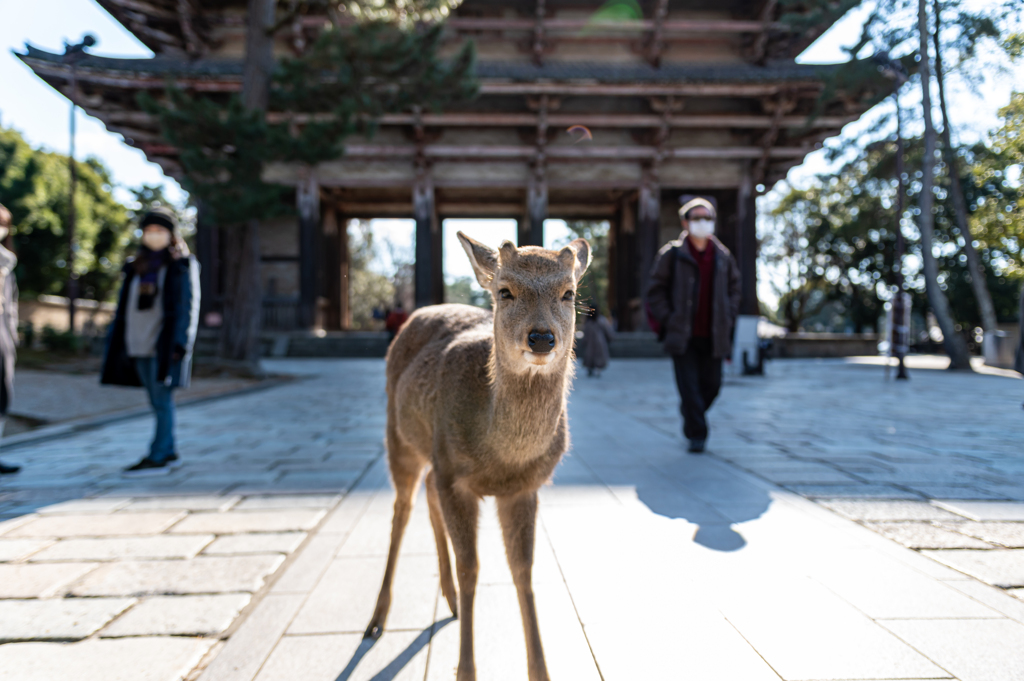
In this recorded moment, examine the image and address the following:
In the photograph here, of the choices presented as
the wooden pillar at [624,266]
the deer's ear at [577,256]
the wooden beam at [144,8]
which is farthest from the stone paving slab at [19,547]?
the wooden beam at [144,8]

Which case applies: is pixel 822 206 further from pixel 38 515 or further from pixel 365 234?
pixel 38 515

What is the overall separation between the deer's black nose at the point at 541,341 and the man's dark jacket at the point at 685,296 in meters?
3.48

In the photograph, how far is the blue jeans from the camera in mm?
4621

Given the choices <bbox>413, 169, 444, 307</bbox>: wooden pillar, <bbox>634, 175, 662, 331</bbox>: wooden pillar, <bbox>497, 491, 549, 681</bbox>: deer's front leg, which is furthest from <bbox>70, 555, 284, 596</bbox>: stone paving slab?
<bbox>634, 175, 662, 331</bbox>: wooden pillar

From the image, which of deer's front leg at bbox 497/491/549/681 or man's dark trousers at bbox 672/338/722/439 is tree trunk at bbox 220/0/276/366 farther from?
deer's front leg at bbox 497/491/549/681

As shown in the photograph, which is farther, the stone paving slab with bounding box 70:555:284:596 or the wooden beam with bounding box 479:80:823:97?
the wooden beam with bounding box 479:80:823:97

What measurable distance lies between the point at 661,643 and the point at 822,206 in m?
33.7

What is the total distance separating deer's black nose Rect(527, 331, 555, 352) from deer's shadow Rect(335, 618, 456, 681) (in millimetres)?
1233

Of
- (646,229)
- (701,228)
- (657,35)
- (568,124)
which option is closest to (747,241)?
(646,229)

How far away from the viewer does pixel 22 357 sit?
13.6 m

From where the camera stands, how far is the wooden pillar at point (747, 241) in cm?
1855

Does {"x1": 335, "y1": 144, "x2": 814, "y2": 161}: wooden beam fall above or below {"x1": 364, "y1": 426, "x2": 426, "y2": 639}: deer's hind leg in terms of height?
above

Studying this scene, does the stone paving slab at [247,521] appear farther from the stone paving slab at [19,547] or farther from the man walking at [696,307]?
the man walking at [696,307]

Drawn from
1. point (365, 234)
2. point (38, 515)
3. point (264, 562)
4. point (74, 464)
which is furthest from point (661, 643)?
point (365, 234)
